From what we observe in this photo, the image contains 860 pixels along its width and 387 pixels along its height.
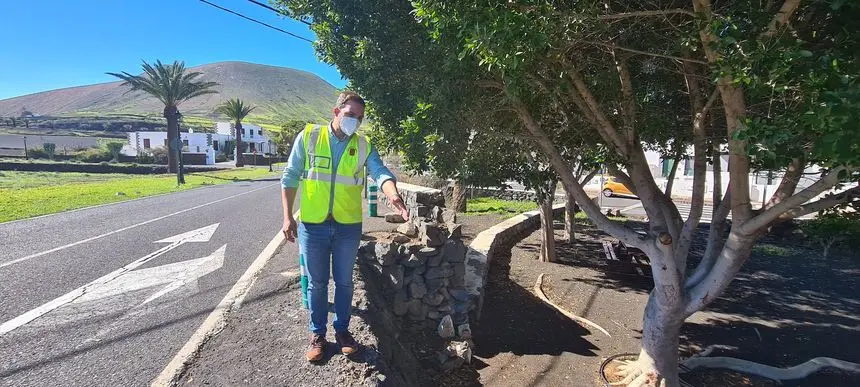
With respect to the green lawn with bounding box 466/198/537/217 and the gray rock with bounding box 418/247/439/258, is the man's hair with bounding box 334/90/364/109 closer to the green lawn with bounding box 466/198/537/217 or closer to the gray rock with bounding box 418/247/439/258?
the gray rock with bounding box 418/247/439/258

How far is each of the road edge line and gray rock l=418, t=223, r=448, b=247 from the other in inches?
76.4

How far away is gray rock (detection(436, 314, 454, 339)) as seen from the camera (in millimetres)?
5746

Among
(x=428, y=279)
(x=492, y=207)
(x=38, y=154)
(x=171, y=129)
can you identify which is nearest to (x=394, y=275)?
(x=428, y=279)

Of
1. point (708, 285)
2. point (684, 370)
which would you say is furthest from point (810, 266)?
point (708, 285)

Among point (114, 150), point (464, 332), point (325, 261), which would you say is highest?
point (325, 261)

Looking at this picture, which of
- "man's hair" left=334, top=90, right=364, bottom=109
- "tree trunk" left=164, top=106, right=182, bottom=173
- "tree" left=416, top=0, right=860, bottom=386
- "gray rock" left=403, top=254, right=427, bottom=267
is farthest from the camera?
"tree trunk" left=164, top=106, right=182, bottom=173

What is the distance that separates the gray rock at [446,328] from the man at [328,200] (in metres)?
2.36

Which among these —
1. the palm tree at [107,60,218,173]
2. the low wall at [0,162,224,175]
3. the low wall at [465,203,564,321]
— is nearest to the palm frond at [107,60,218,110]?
the palm tree at [107,60,218,173]

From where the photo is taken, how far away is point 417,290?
5.88 m

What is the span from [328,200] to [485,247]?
523 cm

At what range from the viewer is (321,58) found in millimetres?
6453

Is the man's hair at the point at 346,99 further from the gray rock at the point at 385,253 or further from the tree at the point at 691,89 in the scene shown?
the gray rock at the point at 385,253

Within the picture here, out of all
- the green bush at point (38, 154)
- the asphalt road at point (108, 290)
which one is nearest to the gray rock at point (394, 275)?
the asphalt road at point (108, 290)

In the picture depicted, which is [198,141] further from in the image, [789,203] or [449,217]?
[789,203]
